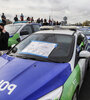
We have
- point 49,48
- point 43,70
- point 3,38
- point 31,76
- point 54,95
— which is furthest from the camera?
point 3,38

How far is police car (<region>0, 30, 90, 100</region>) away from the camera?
61.6 inches

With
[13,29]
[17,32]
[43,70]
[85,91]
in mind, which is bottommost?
[85,91]

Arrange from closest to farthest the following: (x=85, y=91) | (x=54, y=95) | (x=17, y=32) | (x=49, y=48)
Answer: (x=54, y=95) < (x=49, y=48) < (x=85, y=91) < (x=17, y=32)

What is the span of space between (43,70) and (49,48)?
669mm

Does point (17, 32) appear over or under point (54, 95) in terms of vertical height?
over

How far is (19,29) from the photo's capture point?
20.8 feet

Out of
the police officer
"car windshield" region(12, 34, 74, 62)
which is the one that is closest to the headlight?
"car windshield" region(12, 34, 74, 62)

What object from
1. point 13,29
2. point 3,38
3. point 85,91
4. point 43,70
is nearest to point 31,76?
point 43,70

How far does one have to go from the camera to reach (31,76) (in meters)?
1.83

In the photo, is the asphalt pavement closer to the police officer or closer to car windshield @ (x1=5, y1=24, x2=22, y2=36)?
the police officer

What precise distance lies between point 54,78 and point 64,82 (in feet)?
0.49

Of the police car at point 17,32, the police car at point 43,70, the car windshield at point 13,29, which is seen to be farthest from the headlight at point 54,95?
the car windshield at point 13,29

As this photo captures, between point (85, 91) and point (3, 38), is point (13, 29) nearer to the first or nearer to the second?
point (3, 38)

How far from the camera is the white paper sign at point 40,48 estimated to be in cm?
244
